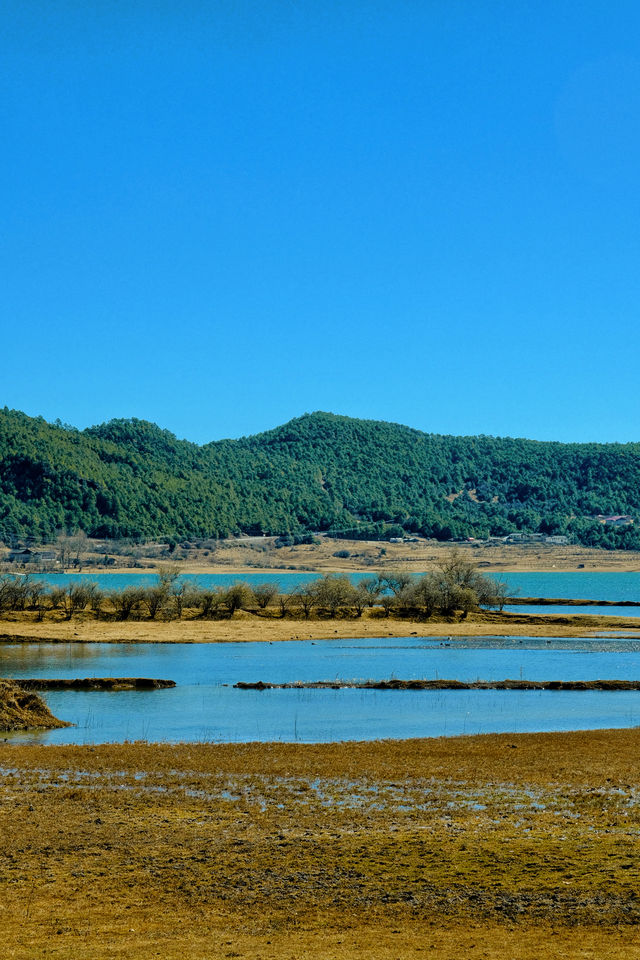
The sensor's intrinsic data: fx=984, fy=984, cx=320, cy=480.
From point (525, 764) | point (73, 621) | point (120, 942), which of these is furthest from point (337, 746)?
point (73, 621)

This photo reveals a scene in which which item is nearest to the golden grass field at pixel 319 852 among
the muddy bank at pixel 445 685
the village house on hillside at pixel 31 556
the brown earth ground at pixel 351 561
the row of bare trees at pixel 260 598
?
the muddy bank at pixel 445 685

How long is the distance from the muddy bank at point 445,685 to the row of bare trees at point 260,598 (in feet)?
112

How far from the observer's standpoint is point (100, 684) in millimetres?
43906

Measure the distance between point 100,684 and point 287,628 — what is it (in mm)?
31288

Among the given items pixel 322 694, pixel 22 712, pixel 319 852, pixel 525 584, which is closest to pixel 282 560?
pixel 525 584

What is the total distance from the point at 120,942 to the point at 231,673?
38532 millimetres

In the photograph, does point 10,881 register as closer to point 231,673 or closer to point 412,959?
point 412,959

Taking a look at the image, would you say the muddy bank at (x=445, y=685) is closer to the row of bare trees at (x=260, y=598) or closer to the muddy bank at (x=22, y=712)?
the muddy bank at (x=22, y=712)

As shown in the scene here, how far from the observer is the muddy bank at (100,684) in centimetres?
4300

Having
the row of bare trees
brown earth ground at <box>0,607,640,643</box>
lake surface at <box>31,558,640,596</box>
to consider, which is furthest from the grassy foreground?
lake surface at <box>31,558,640,596</box>

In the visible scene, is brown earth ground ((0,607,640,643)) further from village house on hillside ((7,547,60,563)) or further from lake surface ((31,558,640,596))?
village house on hillside ((7,547,60,563))

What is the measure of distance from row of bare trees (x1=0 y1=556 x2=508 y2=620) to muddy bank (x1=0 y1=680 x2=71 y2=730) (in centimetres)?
4215

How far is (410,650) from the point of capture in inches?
2466

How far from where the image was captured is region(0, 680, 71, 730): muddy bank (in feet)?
104
